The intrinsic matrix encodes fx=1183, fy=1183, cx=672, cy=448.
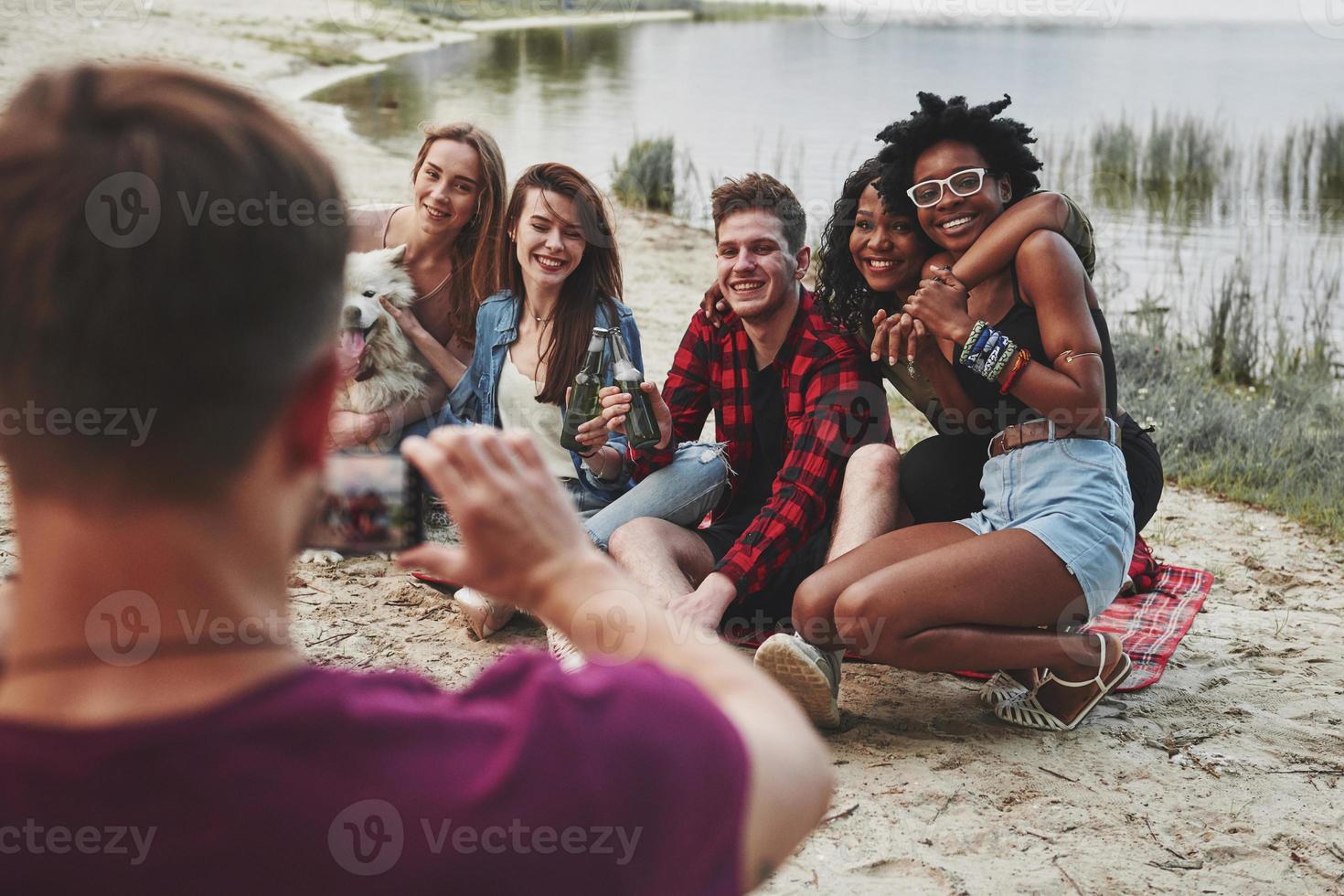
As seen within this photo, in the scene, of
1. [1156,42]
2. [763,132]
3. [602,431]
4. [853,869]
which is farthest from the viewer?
[1156,42]

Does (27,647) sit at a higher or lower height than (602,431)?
higher

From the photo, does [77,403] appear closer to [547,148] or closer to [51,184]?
[51,184]

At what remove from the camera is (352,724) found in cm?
95

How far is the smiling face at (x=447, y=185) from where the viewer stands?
4.95 m

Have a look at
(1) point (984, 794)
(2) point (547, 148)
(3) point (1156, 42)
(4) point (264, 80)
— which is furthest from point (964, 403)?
(3) point (1156, 42)

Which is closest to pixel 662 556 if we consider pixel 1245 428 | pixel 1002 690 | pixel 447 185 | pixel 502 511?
pixel 1002 690

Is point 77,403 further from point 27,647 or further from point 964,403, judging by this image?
point 964,403

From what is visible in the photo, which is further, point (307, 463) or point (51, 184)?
point (307, 463)

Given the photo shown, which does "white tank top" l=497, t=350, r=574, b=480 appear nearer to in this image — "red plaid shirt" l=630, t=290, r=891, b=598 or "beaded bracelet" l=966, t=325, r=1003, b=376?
"red plaid shirt" l=630, t=290, r=891, b=598

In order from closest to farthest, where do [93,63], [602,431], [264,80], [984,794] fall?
[93,63] → [984,794] → [602,431] → [264,80]

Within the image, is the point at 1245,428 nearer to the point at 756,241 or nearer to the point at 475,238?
the point at 756,241

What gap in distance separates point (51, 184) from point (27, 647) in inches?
14.3

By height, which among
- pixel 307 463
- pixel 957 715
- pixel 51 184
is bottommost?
pixel 957 715

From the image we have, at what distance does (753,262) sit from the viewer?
4.16 m
